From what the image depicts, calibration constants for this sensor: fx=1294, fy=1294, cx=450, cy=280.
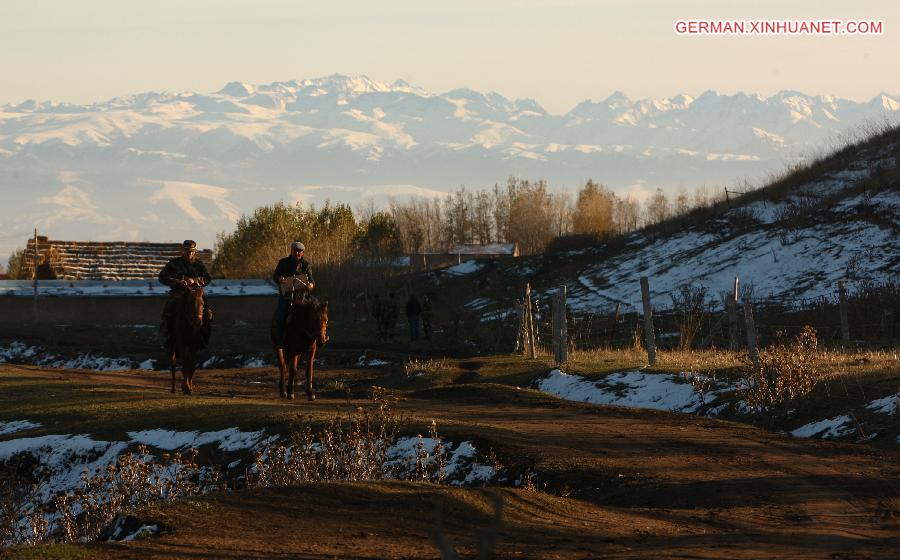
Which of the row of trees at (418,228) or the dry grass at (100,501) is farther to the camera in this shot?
the row of trees at (418,228)

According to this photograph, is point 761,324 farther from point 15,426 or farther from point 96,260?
point 96,260

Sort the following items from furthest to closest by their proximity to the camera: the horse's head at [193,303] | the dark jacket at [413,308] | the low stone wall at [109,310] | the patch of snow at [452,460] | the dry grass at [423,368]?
the low stone wall at [109,310] → the dark jacket at [413,308] → the dry grass at [423,368] → the horse's head at [193,303] → the patch of snow at [452,460]

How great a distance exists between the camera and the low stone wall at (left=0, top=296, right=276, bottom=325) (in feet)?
213

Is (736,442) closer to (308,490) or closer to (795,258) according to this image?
(308,490)

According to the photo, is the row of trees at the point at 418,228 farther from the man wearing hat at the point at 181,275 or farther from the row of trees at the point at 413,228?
the man wearing hat at the point at 181,275

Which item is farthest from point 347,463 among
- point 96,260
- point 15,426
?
point 96,260

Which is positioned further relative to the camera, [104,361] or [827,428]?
[104,361]

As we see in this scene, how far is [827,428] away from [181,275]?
1106 cm

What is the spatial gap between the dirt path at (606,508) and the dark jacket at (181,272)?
7531mm

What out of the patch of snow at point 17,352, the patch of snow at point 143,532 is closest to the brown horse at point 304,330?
the patch of snow at point 143,532

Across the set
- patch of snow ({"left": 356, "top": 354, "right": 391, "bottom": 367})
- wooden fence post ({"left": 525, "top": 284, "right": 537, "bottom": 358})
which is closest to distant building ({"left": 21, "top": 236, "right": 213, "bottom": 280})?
patch of snow ({"left": 356, "top": 354, "right": 391, "bottom": 367})

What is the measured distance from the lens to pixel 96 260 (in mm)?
83125

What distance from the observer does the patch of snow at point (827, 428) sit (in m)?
16.8

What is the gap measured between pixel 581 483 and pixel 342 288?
70715mm
